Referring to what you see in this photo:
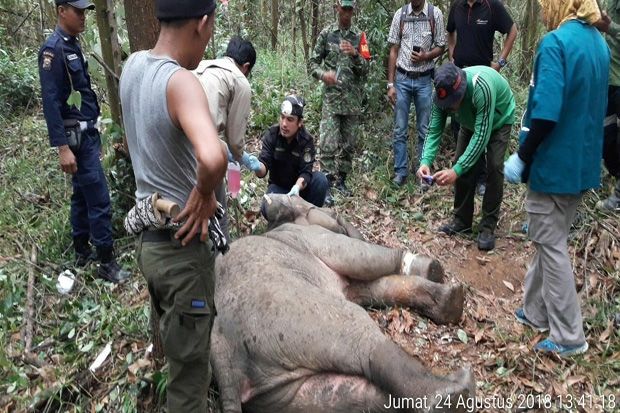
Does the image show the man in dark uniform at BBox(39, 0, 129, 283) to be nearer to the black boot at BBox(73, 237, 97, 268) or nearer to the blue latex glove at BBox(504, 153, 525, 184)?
the black boot at BBox(73, 237, 97, 268)

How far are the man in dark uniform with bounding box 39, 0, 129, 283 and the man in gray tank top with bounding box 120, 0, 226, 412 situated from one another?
2.62 meters

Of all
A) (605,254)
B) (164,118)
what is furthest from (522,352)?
(164,118)

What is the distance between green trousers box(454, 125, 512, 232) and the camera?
18.1 ft

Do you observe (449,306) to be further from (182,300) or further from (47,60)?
(47,60)

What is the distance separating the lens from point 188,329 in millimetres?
2709

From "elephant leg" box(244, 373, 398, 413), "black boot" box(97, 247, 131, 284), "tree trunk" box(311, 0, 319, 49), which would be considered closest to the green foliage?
"tree trunk" box(311, 0, 319, 49)

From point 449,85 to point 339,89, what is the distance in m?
2.35

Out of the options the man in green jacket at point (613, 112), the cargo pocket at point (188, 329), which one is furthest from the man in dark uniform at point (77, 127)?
the man in green jacket at point (613, 112)

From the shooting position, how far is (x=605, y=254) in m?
5.05

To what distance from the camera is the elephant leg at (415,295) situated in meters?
4.36

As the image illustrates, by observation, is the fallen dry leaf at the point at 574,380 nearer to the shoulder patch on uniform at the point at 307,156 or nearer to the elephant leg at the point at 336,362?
the elephant leg at the point at 336,362

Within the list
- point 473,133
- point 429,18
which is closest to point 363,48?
point 429,18

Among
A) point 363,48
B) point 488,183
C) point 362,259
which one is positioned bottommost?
point 362,259

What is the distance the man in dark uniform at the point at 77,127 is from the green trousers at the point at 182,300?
2.65m
